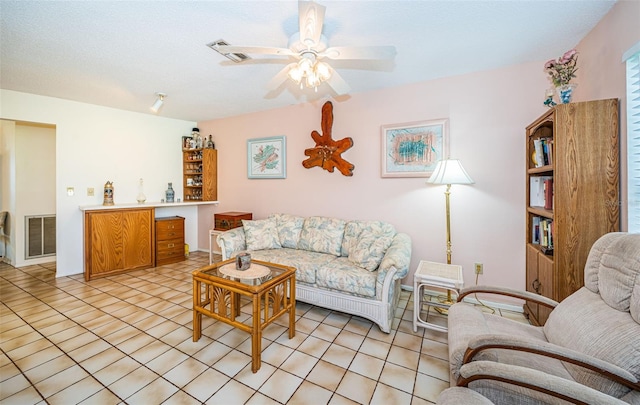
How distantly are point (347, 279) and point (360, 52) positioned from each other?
6.05ft

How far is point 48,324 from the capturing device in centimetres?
235

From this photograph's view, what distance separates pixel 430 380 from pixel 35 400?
242 cm

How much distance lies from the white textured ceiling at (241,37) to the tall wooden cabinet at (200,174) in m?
A: 1.65

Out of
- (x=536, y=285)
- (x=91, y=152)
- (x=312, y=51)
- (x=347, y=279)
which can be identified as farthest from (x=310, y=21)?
(x=91, y=152)

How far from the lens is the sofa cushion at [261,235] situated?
328 centimetres

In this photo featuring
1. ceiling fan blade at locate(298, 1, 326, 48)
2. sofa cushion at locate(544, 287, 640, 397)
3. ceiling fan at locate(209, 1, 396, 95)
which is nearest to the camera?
sofa cushion at locate(544, 287, 640, 397)

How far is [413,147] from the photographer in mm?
3006

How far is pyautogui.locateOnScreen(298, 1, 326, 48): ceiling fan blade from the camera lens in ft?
4.52

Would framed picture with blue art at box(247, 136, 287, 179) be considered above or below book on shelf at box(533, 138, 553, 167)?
above

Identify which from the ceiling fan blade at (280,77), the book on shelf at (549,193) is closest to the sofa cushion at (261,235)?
the ceiling fan blade at (280,77)

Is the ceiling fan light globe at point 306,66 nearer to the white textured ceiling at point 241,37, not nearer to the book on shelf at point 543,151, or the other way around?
the white textured ceiling at point 241,37

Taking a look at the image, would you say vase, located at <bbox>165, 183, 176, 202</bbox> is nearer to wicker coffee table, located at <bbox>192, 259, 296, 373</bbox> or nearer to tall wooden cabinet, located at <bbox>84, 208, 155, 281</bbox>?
tall wooden cabinet, located at <bbox>84, 208, 155, 281</bbox>

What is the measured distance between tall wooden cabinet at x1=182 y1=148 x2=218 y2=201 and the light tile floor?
2.26m

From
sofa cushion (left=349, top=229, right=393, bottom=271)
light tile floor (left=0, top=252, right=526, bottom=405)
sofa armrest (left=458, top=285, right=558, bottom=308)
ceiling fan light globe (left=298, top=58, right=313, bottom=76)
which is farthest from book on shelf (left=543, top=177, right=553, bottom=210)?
ceiling fan light globe (left=298, top=58, right=313, bottom=76)
